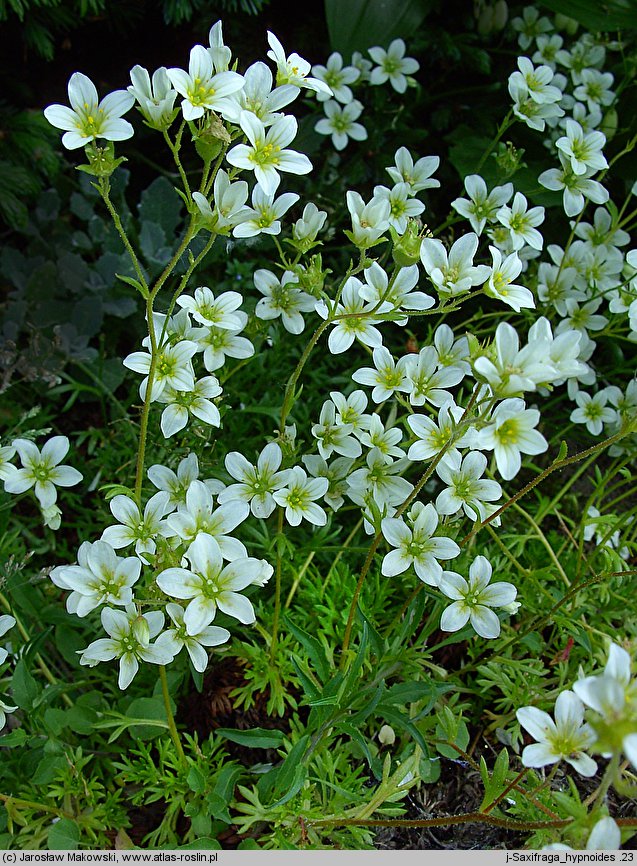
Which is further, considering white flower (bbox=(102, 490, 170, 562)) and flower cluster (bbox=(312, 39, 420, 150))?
flower cluster (bbox=(312, 39, 420, 150))

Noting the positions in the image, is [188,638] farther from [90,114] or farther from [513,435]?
[90,114]

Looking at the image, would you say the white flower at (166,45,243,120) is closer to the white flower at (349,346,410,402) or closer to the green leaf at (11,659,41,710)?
the white flower at (349,346,410,402)

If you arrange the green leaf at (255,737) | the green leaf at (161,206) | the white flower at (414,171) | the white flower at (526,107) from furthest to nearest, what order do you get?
the green leaf at (161,206)
the white flower at (526,107)
the white flower at (414,171)
the green leaf at (255,737)


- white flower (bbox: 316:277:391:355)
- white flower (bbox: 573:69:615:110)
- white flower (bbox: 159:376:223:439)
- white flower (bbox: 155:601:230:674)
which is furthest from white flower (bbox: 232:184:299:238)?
white flower (bbox: 573:69:615:110)

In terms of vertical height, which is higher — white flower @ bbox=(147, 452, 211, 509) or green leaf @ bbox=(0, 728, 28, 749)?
white flower @ bbox=(147, 452, 211, 509)

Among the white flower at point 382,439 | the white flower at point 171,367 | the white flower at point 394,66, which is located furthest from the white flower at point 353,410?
the white flower at point 394,66

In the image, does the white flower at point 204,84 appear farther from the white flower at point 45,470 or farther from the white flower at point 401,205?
the white flower at point 45,470
